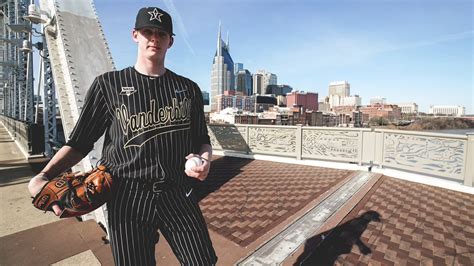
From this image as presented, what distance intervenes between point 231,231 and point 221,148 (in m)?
7.04

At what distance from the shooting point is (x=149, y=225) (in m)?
1.31

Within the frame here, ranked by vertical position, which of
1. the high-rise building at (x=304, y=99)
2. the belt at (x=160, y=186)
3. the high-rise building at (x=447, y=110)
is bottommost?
the belt at (x=160, y=186)

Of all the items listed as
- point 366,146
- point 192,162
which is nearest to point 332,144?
point 366,146

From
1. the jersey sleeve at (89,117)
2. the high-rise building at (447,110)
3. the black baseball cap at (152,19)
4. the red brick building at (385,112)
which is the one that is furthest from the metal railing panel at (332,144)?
the high-rise building at (447,110)

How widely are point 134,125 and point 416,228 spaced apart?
170 inches

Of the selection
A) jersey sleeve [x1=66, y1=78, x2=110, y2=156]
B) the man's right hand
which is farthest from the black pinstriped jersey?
the man's right hand

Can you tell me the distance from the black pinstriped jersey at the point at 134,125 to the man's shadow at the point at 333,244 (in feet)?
7.40

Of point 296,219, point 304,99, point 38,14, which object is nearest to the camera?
point 296,219

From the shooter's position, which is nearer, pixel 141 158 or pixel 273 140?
pixel 141 158

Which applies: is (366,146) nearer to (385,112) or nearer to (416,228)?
(416,228)

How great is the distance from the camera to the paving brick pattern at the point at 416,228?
2.79m

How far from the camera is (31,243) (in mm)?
3012

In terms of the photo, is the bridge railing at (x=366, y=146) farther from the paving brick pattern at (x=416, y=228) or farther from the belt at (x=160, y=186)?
the belt at (x=160, y=186)

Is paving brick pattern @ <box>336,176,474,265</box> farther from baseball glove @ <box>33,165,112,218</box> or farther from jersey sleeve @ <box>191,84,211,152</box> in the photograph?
baseball glove @ <box>33,165,112,218</box>
